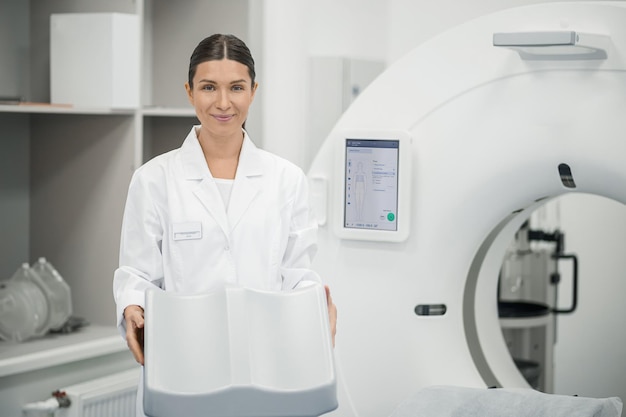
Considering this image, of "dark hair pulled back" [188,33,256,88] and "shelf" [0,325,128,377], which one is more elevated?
"dark hair pulled back" [188,33,256,88]

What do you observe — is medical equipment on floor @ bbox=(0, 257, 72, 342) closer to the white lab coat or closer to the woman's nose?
the white lab coat

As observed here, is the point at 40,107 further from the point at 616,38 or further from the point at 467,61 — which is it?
the point at 616,38

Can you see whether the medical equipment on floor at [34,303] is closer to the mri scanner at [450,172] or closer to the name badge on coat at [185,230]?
the mri scanner at [450,172]

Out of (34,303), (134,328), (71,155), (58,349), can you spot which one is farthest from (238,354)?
(71,155)

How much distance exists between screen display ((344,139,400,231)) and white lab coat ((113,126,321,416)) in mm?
592

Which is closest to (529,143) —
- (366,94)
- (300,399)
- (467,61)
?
(467,61)

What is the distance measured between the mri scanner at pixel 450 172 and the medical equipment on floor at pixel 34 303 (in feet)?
2.79

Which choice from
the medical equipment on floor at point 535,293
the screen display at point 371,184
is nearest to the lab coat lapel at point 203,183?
the screen display at point 371,184

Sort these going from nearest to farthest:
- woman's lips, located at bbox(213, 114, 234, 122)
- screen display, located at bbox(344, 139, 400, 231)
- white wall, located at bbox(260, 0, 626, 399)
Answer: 1. woman's lips, located at bbox(213, 114, 234, 122)
2. screen display, located at bbox(344, 139, 400, 231)
3. white wall, located at bbox(260, 0, 626, 399)

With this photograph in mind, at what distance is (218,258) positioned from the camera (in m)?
1.61

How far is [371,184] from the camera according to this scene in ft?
7.39

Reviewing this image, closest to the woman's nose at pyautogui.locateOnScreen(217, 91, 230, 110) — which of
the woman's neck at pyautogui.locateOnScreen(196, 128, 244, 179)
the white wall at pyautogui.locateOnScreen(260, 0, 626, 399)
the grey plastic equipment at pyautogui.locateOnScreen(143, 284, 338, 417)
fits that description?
the woman's neck at pyautogui.locateOnScreen(196, 128, 244, 179)

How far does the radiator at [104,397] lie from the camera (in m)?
2.45

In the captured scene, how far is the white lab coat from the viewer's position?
158 cm
